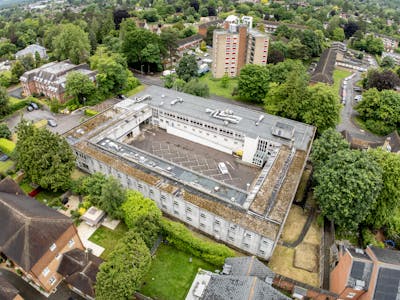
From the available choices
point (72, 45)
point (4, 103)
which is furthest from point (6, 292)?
point (72, 45)

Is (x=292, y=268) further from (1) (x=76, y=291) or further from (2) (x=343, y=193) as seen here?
(1) (x=76, y=291)

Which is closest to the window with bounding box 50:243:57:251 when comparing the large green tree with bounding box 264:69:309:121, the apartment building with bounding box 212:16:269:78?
the large green tree with bounding box 264:69:309:121

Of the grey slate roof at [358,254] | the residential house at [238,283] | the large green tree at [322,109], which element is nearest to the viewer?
the residential house at [238,283]

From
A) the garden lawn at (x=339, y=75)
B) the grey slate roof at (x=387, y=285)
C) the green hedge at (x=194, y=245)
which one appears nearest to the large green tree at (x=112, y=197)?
the green hedge at (x=194, y=245)

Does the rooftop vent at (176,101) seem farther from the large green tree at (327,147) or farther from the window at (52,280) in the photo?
the window at (52,280)

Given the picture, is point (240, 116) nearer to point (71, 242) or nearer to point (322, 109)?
point (322, 109)

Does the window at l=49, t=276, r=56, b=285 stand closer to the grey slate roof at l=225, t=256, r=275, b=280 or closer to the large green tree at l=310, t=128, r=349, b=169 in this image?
the grey slate roof at l=225, t=256, r=275, b=280
